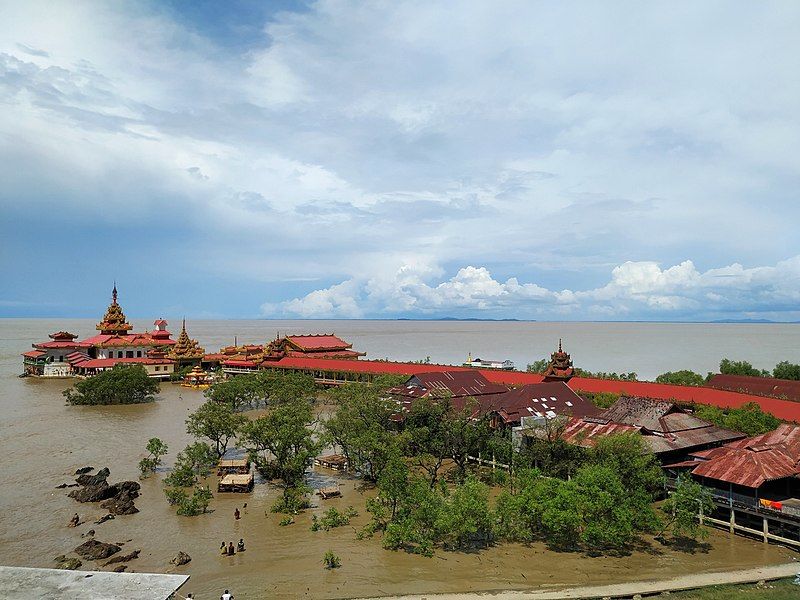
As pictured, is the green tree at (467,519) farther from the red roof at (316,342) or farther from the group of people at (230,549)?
the red roof at (316,342)

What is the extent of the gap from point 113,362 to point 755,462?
73087 mm

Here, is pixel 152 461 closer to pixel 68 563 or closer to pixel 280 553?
pixel 68 563

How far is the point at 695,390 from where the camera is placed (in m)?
42.5

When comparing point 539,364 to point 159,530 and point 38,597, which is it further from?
point 38,597

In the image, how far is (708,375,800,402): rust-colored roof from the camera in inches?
1871

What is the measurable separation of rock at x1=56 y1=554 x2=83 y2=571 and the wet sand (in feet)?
1.32

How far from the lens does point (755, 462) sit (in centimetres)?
2378

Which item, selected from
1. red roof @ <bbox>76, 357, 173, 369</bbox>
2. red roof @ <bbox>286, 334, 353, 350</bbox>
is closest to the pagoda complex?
red roof @ <bbox>76, 357, 173, 369</bbox>

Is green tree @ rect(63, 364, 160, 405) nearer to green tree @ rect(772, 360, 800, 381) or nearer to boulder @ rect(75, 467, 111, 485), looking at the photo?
boulder @ rect(75, 467, 111, 485)

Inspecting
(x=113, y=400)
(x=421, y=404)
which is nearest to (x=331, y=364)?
(x=113, y=400)

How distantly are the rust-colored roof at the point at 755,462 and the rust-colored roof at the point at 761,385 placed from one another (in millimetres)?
20266

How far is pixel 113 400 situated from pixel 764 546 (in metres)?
55.2

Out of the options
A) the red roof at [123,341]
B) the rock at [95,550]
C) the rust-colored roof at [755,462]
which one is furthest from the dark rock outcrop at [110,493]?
the red roof at [123,341]

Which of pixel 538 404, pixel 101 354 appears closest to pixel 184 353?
pixel 101 354
